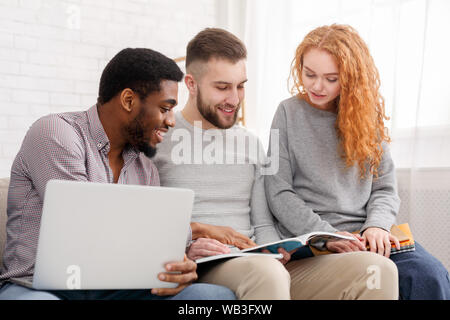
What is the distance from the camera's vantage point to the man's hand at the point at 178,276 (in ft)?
3.52

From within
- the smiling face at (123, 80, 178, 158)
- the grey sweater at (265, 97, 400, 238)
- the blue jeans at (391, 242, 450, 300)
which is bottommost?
the blue jeans at (391, 242, 450, 300)

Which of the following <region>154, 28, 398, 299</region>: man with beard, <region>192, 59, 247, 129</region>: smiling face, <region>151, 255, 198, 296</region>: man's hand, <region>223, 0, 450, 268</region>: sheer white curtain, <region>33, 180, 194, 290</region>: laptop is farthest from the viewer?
<region>223, 0, 450, 268</region>: sheer white curtain

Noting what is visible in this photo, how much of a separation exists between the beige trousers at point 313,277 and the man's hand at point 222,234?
0.15 metres

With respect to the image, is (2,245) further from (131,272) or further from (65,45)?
(65,45)

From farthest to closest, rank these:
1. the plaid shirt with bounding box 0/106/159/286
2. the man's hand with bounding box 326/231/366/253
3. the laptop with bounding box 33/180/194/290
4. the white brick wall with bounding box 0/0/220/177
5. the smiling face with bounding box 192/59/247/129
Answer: the white brick wall with bounding box 0/0/220/177 < the smiling face with bounding box 192/59/247/129 < the man's hand with bounding box 326/231/366/253 < the plaid shirt with bounding box 0/106/159/286 < the laptop with bounding box 33/180/194/290

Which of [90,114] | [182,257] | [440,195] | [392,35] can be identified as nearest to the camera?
[182,257]

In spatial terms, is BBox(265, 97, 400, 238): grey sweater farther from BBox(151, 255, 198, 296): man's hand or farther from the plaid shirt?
the plaid shirt

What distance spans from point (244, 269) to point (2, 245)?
28.4 inches

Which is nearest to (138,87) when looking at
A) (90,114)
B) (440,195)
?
(90,114)

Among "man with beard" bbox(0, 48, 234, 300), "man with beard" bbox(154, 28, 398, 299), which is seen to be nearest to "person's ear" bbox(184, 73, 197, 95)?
"man with beard" bbox(154, 28, 398, 299)

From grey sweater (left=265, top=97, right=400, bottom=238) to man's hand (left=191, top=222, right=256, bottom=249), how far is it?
171mm

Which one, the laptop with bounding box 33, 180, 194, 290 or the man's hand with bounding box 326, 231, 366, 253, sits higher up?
the laptop with bounding box 33, 180, 194, 290

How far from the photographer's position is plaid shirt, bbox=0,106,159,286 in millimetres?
1186

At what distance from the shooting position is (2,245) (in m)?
1.41
